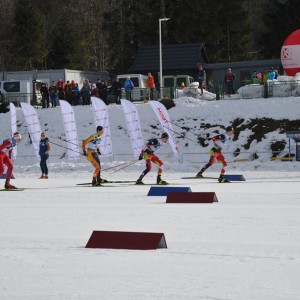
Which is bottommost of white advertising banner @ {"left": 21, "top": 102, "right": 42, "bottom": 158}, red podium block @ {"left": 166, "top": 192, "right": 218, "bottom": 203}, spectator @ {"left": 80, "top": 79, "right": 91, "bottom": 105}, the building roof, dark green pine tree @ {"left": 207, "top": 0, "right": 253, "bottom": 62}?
red podium block @ {"left": 166, "top": 192, "right": 218, "bottom": 203}

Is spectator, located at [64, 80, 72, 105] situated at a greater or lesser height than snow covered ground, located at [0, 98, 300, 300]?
greater

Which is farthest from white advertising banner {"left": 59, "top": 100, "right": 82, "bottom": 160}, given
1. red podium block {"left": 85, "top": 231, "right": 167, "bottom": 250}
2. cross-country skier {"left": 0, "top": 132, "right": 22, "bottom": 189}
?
red podium block {"left": 85, "top": 231, "right": 167, "bottom": 250}

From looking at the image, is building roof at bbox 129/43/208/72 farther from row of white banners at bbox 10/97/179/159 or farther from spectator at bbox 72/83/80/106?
row of white banners at bbox 10/97/179/159

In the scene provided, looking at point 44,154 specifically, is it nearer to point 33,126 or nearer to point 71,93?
point 33,126

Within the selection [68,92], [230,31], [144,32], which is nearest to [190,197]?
[68,92]

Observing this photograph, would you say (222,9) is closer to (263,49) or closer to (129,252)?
(263,49)

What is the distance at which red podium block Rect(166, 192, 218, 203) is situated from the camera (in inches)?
618

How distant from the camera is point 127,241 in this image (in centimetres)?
968

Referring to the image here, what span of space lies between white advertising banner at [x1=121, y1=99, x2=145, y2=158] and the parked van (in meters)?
13.1

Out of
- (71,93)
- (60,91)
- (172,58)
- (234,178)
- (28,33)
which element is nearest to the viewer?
(234,178)

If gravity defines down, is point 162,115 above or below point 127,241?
above

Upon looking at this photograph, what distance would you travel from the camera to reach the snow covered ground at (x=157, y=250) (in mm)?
7277

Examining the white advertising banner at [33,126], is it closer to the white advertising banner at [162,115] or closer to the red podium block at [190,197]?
the white advertising banner at [162,115]

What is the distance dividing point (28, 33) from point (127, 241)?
56800 mm
